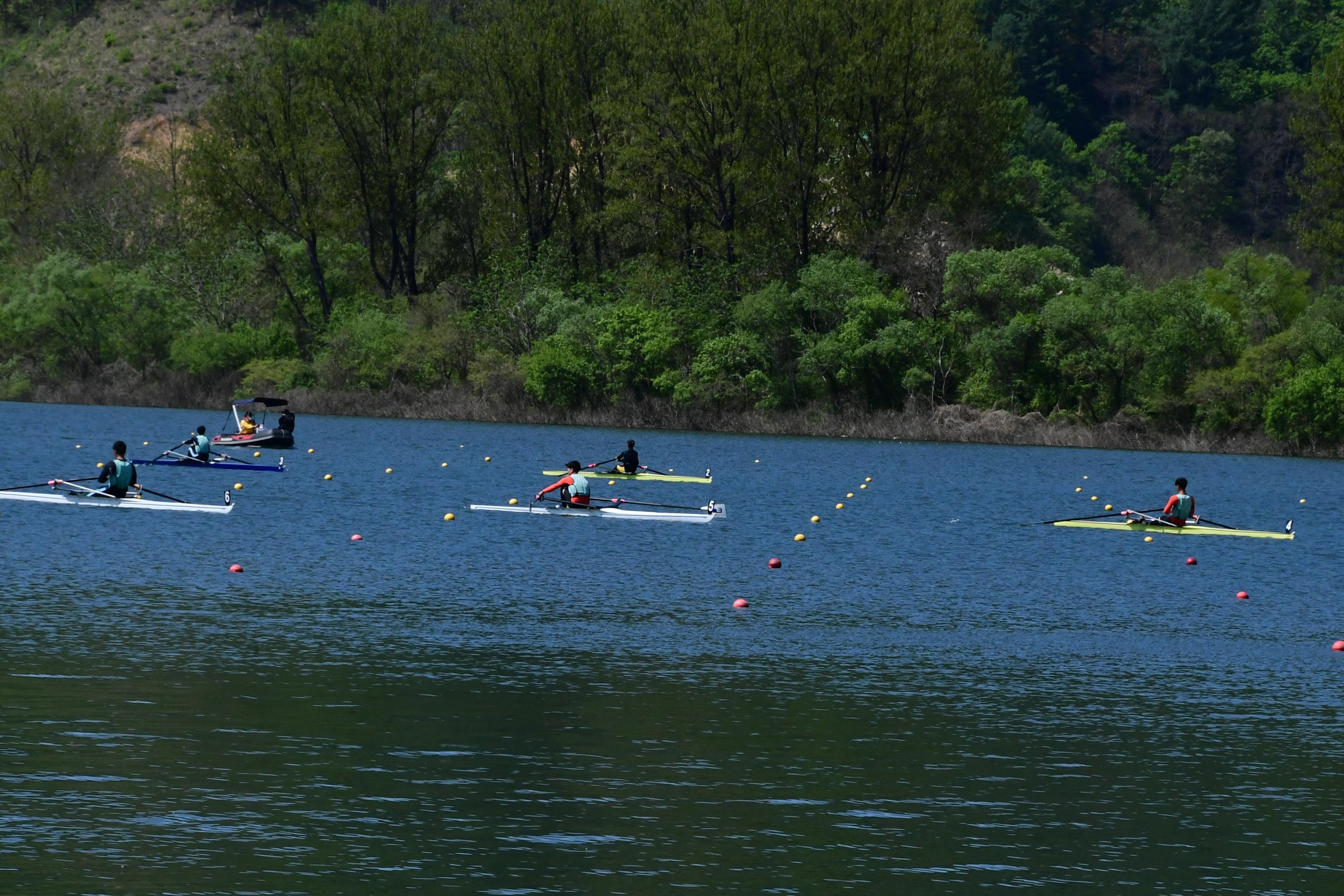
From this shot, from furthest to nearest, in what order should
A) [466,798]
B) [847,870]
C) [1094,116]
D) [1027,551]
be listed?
[1094,116]
[1027,551]
[466,798]
[847,870]

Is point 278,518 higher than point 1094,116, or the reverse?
point 1094,116

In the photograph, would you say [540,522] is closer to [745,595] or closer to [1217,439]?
[745,595]

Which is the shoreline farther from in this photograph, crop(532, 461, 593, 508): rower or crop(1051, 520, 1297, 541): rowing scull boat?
crop(532, 461, 593, 508): rower

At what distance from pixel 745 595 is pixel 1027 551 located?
11.1m

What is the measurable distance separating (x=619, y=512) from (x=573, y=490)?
1.35 meters

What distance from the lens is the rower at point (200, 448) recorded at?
56.2 metres

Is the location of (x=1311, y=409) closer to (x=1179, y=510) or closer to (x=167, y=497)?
(x=1179, y=510)

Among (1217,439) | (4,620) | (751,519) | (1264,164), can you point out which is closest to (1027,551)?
(751,519)

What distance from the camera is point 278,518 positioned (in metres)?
44.3

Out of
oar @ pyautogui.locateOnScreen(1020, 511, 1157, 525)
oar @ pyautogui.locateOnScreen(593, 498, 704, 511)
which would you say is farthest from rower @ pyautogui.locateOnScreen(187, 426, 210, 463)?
oar @ pyautogui.locateOnScreen(1020, 511, 1157, 525)

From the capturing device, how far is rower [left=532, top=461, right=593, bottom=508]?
44.8 meters

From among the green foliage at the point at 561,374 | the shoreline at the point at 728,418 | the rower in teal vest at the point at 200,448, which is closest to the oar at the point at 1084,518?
the rower in teal vest at the point at 200,448

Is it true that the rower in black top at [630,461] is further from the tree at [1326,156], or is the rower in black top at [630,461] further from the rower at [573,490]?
the tree at [1326,156]

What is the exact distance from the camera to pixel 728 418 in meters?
92.2
